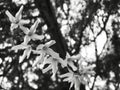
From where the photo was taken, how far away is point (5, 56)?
4.41 m

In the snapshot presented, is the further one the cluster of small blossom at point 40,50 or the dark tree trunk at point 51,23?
the dark tree trunk at point 51,23

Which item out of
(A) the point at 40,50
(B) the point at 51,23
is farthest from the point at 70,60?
(B) the point at 51,23

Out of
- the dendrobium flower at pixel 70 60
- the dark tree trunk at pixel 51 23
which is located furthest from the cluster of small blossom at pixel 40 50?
the dark tree trunk at pixel 51 23

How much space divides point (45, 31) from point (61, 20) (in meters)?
0.53

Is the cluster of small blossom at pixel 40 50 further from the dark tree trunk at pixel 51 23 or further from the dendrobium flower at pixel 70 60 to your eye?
the dark tree trunk at pixel 51 23

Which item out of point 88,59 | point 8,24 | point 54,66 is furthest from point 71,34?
point 54,66

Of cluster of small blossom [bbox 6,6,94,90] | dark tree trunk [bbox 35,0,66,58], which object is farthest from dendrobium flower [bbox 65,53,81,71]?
dark tree trunk [bbox 35,0,66,58]

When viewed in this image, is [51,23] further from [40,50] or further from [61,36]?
[40,50]

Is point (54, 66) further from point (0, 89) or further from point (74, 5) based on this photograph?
point (74, 5)

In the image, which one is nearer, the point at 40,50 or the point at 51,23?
the point at 40,50

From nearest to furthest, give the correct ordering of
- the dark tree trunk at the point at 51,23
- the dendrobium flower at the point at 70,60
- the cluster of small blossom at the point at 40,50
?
the cluster of small blossom at the point at 40,50 < the dendrobium flower at the point at 70,60 < the dark tree trunk at the point at 51,23

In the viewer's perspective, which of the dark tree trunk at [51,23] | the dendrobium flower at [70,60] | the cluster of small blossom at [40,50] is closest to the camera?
the cluster of small blossom at [40,50]

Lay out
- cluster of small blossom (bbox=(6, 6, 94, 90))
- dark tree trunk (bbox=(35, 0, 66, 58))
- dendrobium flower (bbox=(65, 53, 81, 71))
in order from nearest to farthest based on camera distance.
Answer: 1. cluster of small blossom (bbox=(6, 6, 94, 90))
2. dendrobium flower (bbox=(65, 53, 81, 71))
3. dark tree trunk (bbox=(35, 0, 66, 58))

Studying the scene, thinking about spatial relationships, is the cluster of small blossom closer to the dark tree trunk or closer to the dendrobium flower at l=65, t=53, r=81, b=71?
the dendrobium flower at l=65, t=53, r=81, b=71
